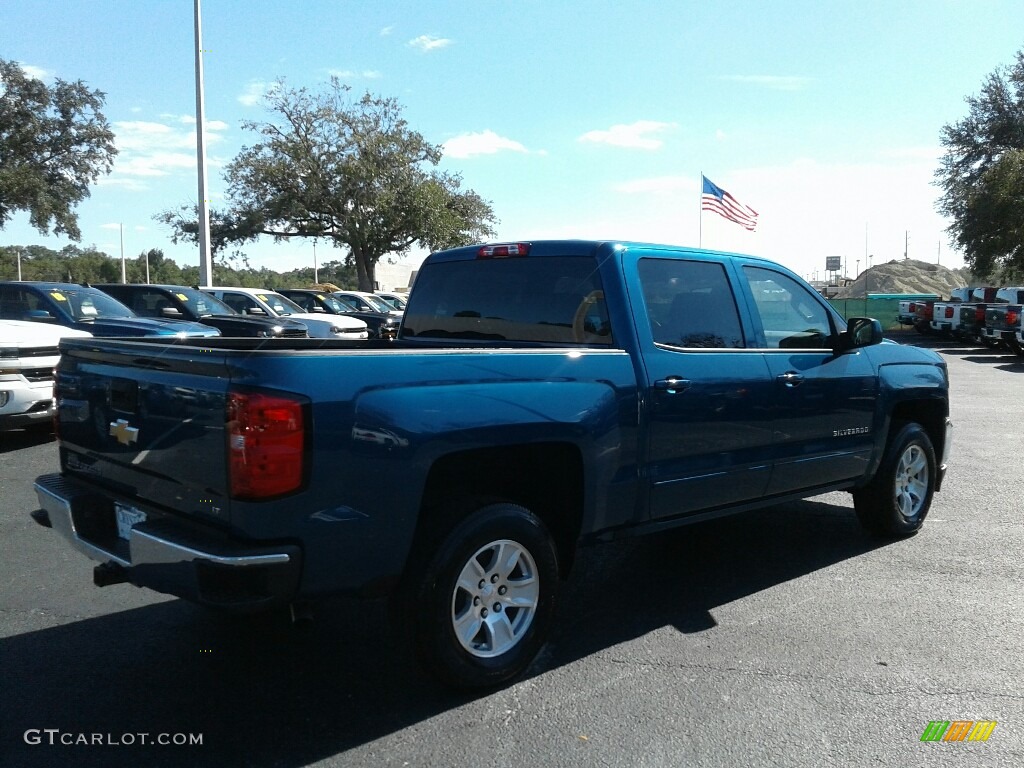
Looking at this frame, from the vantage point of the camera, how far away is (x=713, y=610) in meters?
4.61

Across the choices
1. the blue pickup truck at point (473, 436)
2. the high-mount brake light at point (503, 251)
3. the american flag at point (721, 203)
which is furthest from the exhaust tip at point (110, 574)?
the american flag at point (721, 203)

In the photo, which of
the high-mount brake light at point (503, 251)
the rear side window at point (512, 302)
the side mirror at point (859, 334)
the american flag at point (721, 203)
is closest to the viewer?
the rear side window at point (512, 302)

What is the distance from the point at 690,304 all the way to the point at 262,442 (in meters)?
2.51

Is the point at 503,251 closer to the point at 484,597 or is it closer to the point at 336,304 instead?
the point at 484,597

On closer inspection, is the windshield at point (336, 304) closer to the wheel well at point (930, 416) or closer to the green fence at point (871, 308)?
the wheel well at point (930, 416)

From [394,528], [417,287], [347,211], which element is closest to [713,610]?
[394,528]

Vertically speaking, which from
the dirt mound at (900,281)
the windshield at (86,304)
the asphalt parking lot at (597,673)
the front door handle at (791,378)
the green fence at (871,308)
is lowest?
the asphalt parking lot at (597,673)

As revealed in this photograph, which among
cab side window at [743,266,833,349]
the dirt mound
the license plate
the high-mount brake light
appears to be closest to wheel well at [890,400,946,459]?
cab side window at [743,266,833,349]

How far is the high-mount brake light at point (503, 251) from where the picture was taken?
15.2ft

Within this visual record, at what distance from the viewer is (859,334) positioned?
17.5 feet

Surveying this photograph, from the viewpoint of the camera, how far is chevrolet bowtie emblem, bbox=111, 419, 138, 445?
11.3 feet

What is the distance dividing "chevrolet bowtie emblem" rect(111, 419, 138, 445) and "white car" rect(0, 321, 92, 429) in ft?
16.9

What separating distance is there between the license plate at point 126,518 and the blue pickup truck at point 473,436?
12 mm

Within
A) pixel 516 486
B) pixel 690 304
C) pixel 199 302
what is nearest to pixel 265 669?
pixel 516 486
